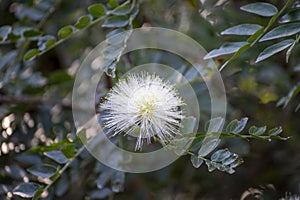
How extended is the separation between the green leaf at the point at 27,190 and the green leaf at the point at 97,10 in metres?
0.38

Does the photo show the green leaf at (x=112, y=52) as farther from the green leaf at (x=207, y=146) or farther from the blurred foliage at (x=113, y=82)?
the green leaf at (x=207, y=146)

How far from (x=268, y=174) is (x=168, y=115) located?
66 cm

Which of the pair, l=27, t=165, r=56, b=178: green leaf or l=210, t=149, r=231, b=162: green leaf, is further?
l=27, t=165, r=56, b=178: green leaf

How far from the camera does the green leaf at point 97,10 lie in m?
1.16

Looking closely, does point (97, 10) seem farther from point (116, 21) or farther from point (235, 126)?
point (235, 126)

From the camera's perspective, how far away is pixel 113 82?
115 cm

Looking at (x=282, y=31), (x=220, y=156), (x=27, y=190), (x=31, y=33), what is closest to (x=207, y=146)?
(x=220, y=156)

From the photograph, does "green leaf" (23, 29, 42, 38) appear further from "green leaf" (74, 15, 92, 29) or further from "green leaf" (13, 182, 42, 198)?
"green leaf" (13, 182, 42, 198)

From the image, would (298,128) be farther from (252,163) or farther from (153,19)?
(153,19)

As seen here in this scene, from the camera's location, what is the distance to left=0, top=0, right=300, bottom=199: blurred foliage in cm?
118

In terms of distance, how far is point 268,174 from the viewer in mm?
1521

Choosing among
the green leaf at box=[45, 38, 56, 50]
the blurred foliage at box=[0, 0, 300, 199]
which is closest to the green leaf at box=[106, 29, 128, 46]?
the blurred foliage at box=[0, 0, 300, 199]

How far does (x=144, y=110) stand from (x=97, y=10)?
1.02ft

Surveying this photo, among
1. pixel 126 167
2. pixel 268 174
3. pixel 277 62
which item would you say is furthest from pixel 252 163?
pixel 126 167
